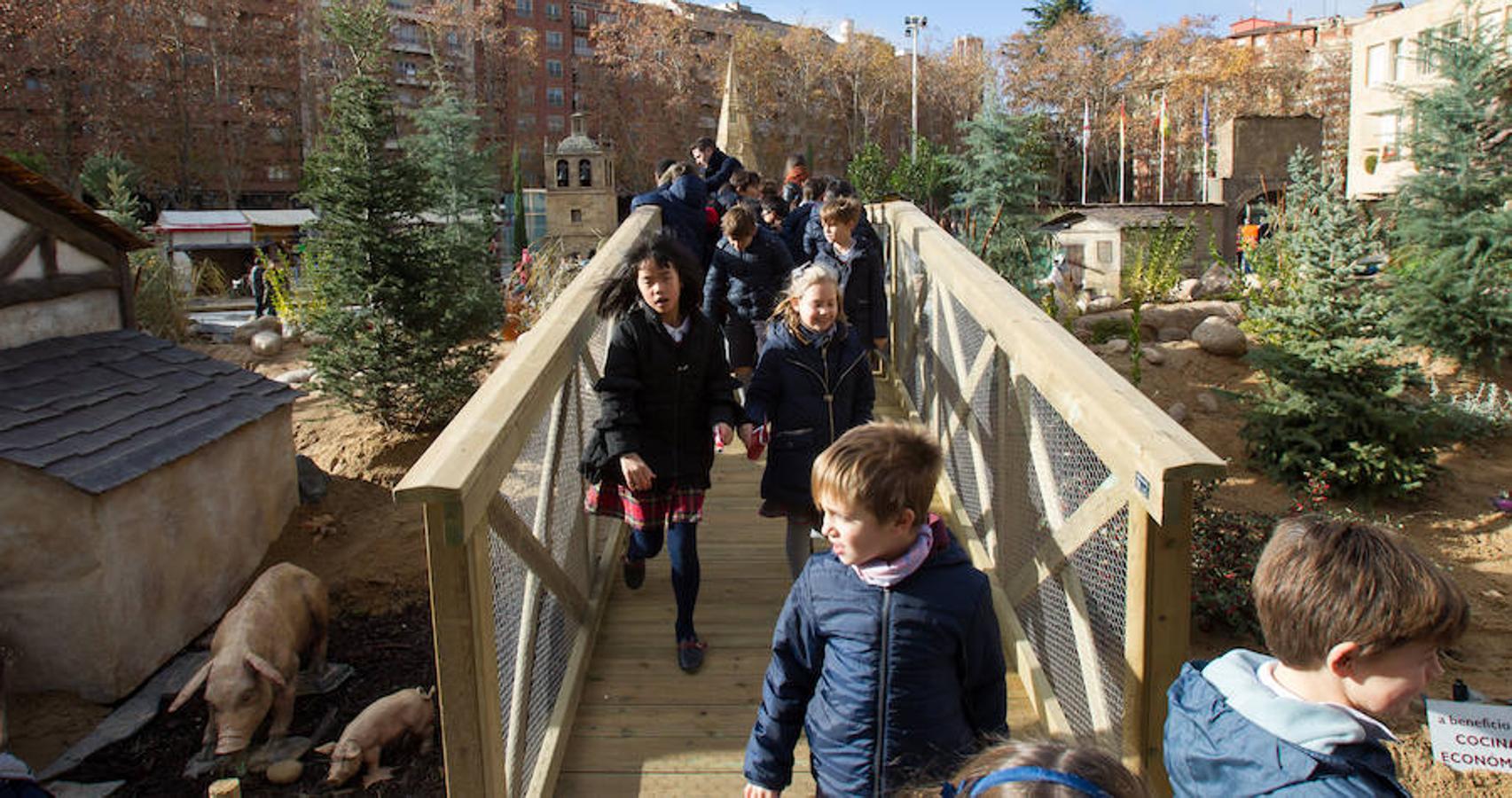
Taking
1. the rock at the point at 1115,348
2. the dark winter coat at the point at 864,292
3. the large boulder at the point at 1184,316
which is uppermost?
the dark winter coat at the point at 864,292

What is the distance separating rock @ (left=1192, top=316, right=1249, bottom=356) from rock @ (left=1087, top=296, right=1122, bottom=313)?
8.39 feet

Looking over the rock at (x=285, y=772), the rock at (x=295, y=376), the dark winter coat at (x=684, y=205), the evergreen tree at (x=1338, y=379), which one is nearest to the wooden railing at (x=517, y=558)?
the dark winter coat at (x=684, y=205)

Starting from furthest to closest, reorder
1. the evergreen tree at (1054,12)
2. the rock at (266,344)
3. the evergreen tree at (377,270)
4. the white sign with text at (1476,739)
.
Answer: the evergreen tree at (1054,12) < the rock at (266,344) < the evergreen tree at (377,270) < the white sign with text at (1476,739)

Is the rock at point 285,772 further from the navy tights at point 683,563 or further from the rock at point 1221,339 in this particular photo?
the rock at point 1221,339

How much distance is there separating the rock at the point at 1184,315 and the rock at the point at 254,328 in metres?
12.6

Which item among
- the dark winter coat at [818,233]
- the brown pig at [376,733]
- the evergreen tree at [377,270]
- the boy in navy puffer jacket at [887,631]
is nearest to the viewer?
the boy in navy puffer jacket at [887,631]

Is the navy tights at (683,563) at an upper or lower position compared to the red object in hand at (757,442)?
lower

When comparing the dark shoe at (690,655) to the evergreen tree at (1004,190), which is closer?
the dark shoe at (690,655)

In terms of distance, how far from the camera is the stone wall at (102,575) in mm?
7039

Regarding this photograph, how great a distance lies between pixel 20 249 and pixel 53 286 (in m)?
0.39

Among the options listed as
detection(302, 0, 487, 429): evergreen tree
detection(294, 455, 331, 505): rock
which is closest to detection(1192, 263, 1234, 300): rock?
detection(302, 0, 487, 429): evergreen tree

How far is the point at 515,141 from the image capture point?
59562 mm

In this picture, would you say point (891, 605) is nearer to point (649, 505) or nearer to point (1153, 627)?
point (1153, 627)

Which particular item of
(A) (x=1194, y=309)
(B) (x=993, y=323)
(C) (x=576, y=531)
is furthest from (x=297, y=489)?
(A) (x=1194, y=309)
